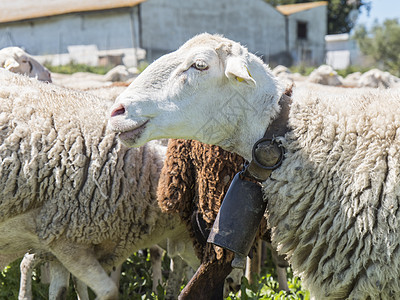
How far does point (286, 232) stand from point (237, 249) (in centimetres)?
23

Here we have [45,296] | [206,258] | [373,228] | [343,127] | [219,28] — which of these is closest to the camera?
[373,228]

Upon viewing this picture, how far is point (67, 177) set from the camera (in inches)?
130

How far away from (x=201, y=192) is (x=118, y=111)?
855 mm

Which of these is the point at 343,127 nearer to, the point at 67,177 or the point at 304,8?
the point at 67,177

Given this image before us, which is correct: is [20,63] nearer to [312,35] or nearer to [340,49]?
[312,35]

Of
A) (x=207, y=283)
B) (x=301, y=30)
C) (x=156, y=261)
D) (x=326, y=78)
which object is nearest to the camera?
(x=207, y=283)

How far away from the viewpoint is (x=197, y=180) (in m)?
3.03

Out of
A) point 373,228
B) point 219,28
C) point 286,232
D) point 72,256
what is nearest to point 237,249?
point 286,232

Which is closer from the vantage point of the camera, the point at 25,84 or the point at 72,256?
the point at 72,256

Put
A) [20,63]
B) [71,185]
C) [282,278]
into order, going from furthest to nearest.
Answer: [20,63], [282,278], [71,185]

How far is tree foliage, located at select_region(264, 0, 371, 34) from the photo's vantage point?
39.5 m

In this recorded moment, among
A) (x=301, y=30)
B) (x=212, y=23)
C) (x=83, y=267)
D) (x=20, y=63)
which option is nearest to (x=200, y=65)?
(x=83, y=267)

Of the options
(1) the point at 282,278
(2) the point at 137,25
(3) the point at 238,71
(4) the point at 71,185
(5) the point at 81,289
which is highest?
(3) the point at 238,71

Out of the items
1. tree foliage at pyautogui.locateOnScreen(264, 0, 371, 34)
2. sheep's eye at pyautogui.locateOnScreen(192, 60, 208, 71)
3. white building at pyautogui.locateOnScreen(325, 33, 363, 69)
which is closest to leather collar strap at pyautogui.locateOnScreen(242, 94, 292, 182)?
sheep's eye at pyautogui.locateOnScreen(192, 60, 208, 71)
